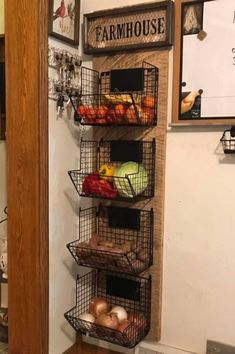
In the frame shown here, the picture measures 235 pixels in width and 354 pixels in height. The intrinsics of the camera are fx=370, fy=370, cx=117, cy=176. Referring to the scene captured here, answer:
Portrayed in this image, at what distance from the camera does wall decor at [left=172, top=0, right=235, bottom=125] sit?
4.95 ft

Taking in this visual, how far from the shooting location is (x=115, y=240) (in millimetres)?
1832

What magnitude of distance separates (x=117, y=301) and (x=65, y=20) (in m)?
1.36

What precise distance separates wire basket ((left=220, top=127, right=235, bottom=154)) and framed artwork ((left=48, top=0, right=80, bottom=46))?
82 cm

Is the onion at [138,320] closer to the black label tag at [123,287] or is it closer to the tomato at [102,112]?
the black label tag at [123,287]

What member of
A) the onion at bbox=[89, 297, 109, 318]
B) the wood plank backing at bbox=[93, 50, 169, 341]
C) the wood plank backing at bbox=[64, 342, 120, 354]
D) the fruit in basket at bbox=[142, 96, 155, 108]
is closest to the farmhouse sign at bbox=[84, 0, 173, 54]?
the wood plank backing at bbox=[93, 50, 169, 341]

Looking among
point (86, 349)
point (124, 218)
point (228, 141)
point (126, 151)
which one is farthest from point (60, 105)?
point (86, 349)

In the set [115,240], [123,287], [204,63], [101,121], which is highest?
[204,63]

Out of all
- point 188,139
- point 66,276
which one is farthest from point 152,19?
point 66,276

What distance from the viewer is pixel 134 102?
5.12ft

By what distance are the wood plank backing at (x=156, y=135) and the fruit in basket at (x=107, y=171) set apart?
0.59ft

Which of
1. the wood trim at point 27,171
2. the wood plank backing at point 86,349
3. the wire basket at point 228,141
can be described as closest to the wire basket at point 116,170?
the wood trim at point 27,171

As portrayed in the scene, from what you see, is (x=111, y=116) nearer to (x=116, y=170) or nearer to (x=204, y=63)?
(x=116, y=170)

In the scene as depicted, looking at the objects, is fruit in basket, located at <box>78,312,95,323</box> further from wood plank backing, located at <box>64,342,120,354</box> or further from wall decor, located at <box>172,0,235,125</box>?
wall decor, located at <box>172,0,235,125</box>

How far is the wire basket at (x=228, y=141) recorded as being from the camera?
1518 mm
